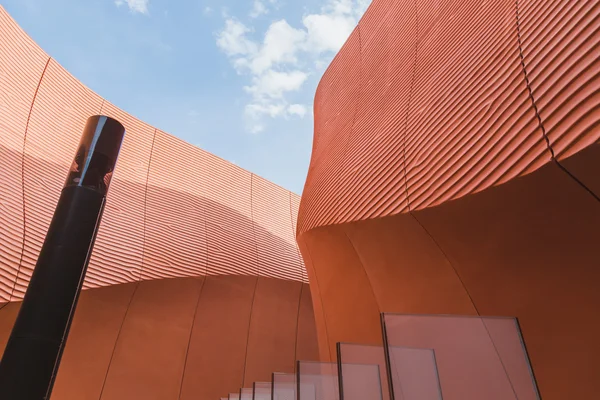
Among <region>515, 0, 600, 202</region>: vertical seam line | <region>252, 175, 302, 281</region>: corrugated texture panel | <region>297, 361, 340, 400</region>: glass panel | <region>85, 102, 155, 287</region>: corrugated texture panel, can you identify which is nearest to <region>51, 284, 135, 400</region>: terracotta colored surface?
<region>85, 102, 155, 287</region>: corrugated texture panel

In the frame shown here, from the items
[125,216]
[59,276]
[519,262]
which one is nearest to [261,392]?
[59,276]

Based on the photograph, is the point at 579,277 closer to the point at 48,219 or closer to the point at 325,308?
the point at 325,308

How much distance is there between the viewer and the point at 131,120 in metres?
13.8

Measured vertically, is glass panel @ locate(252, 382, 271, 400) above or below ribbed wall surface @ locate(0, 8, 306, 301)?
below

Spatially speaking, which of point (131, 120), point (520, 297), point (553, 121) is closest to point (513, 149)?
point (553, 121)

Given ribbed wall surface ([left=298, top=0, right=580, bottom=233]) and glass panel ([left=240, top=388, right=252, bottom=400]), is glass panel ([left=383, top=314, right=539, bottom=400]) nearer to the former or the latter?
ribbed wall surface ([left=298, top=0, right=580, bottom=233])

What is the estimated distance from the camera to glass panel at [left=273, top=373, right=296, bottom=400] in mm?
5254

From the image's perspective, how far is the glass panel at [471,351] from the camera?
3029 mm

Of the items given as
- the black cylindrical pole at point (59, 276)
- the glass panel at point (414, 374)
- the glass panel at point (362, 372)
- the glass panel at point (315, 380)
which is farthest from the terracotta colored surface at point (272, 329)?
the glass panel at point (414, 374)

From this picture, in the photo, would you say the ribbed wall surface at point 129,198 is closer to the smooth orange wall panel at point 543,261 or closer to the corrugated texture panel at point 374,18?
the corrugated texture panel at point 374,18

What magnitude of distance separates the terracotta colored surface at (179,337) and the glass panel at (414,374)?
8.20 meters

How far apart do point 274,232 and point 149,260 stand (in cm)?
550

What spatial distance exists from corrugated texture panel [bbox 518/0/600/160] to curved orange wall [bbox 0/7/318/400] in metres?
8.76

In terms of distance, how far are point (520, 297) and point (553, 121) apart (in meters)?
2.24
